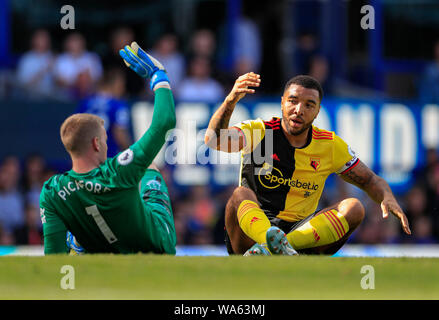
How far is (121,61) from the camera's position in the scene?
13.0 meters

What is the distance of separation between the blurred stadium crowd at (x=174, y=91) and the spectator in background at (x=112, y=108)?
1.7 inches

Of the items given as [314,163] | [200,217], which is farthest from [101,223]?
[200,217]

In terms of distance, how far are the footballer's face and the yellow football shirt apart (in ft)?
0.74

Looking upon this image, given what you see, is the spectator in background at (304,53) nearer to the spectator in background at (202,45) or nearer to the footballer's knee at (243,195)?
the spectator in background at (202,45)

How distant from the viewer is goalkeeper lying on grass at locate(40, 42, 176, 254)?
5.62 metres

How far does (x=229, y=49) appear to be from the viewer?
14.2 metres

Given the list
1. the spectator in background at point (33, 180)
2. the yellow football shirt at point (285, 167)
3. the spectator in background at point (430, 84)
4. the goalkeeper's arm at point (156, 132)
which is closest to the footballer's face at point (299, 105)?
the yellow football shirt at point (285, 167)

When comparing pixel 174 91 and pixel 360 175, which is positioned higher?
pixel 174 91

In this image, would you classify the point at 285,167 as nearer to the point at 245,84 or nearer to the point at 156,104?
the point at 245,84

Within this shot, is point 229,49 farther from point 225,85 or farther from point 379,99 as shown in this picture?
point 379,99

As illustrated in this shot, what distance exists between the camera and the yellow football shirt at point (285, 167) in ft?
22.6

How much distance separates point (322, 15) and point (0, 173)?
6.54 meters

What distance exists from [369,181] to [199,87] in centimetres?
646

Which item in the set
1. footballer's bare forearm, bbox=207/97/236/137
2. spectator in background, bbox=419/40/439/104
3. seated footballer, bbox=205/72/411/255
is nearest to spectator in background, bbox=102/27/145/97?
spectator in background, bbox=419/40/439/104
